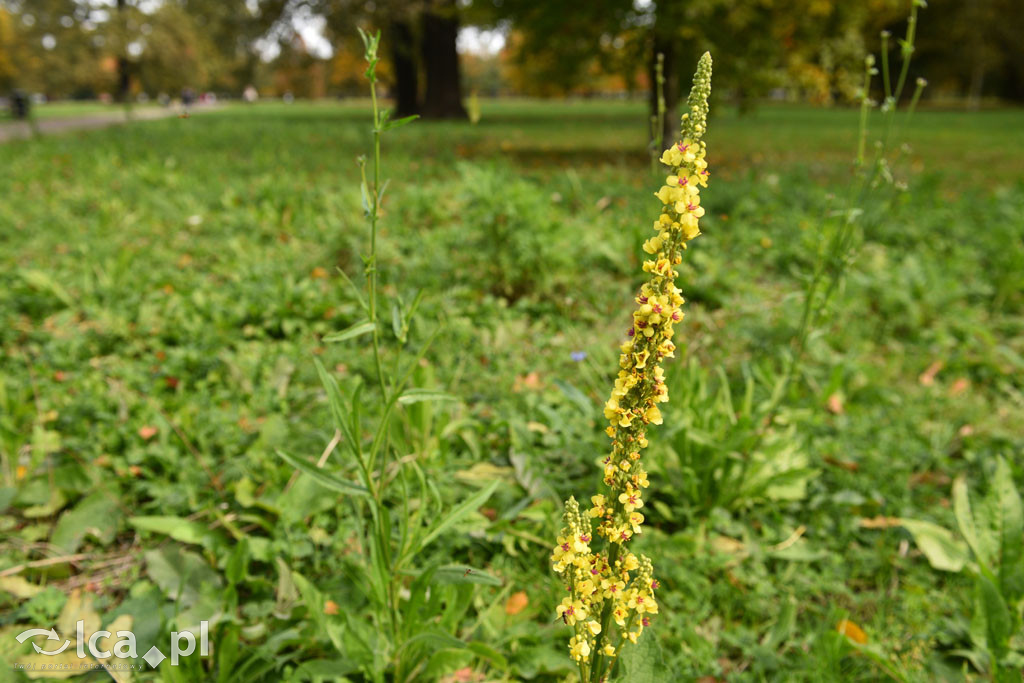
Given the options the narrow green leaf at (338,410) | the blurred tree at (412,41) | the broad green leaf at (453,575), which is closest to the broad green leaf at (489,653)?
the broad green leaf at (453,575)

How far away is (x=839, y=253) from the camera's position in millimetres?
2051

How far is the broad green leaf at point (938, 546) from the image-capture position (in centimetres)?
189

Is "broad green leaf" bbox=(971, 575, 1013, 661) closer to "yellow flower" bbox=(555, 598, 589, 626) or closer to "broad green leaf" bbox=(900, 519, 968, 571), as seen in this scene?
"broad green leaf" bbox=(900, 519, 968, 571)

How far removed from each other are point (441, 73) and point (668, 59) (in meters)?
9.67

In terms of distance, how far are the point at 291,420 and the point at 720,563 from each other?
1571 mm

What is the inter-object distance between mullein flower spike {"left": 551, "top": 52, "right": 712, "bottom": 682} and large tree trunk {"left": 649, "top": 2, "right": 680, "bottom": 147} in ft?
19.7

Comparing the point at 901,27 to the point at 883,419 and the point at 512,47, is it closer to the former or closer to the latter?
the point at 512,47

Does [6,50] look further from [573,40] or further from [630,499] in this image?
[630,499]

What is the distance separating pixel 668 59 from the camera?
24.6 feet

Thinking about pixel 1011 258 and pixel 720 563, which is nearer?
pixel 720 563

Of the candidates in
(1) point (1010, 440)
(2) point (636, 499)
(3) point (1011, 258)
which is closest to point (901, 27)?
(3) point (1011, 258)

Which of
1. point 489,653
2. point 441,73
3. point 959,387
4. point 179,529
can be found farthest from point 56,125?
point 959,387

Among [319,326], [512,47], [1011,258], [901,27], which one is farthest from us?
[901,27]

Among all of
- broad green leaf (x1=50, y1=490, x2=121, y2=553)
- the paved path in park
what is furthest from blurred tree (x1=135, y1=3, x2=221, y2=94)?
broad green leaf (x1=50, y1=490, x2=121, y2=553)
